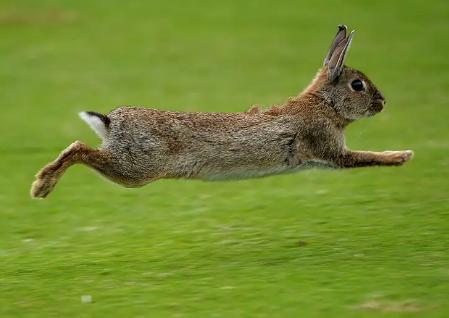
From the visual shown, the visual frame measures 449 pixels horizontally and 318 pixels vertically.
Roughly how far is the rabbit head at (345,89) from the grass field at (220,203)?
124 centimetres

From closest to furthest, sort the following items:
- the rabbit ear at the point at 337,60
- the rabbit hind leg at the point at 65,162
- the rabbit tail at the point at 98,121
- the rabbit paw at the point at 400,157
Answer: the rabbit tail at the point at 98,121
the rabbit hind leg at the point at 65,162
the rabbit paw at the point at 400,157
the rabbit ear at the point at 337,60

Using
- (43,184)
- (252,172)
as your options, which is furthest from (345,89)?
(43,184)

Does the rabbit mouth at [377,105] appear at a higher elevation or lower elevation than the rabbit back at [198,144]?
higher

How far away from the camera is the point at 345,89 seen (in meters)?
9.52

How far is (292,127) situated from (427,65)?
46.2 feet

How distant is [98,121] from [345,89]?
8.60 feet

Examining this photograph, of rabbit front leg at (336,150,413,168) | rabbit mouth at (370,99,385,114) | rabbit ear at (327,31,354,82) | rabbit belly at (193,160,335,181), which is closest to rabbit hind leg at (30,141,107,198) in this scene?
rabbit belly at (193,160,335,181)

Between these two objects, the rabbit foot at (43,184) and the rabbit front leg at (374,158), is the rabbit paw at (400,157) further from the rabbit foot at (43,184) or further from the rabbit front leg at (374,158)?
the rabbit foot at (43,184)

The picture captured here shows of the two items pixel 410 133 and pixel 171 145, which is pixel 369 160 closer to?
pixel 171 145

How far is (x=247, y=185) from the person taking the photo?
42.4 feet

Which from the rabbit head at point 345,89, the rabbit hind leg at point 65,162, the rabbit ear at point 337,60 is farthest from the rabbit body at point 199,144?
the rabbit ear at point 337,60

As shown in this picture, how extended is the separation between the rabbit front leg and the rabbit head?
1.60 ft

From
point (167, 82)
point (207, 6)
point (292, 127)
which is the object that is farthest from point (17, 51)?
point (292, 127)

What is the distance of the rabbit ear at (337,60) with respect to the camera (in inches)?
368
